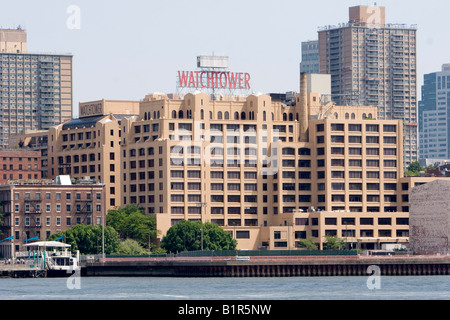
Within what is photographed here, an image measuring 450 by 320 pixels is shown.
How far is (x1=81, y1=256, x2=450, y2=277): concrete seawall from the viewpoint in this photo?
15400 centimetres

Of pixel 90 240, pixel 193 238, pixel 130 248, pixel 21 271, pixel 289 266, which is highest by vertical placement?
pixel 90 240

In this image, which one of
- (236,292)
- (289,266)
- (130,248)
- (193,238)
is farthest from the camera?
(193,238)

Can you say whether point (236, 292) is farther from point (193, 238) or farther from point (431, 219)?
point (193, 238)

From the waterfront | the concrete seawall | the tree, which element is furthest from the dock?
the waterfront

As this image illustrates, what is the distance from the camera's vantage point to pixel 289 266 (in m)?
155

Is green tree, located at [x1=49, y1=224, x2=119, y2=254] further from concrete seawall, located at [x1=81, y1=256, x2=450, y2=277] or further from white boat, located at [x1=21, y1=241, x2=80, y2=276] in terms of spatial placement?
concrete seawall, located at [x1=81, y1=256, x2=450, y2=277]

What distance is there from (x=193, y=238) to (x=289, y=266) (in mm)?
37536

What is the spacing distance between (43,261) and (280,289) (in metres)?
60.9

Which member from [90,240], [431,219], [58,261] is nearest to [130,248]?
[90,240]

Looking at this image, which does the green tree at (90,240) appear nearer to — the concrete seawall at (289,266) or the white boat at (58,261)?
the white boat at (58,261)

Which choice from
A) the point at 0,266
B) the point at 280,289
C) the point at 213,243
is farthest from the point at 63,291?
the point at 213,243

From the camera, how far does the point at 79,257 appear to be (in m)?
170
